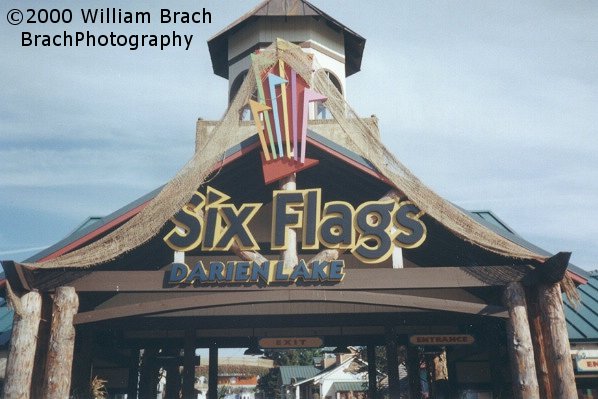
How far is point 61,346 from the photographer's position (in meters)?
9.72

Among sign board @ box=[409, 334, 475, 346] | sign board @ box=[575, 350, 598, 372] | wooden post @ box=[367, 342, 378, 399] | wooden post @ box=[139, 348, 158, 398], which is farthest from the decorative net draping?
wooden post @ box=[139, 348, 158, 398]

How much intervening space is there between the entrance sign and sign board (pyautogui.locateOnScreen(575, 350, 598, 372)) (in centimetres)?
627

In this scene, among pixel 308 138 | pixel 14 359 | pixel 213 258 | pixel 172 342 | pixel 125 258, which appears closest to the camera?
pixel 14 359

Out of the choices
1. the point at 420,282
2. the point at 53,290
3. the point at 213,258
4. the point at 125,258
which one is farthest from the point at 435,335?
the point at 53,290

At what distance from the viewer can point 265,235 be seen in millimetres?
13828

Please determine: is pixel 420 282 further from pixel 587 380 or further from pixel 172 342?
pixel 172 342

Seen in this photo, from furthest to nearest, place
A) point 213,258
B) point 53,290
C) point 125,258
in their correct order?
point 213,258
point 125,258
point 53,290

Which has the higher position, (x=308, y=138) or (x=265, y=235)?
(x=308, y=138)

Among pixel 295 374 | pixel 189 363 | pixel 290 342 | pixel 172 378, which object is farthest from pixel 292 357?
pixel 189 363

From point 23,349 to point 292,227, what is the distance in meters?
5.43

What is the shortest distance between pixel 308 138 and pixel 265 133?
962mm

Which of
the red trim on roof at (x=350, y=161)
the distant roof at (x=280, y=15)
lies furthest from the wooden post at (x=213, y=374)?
the distant roof at (x=280, y=15)

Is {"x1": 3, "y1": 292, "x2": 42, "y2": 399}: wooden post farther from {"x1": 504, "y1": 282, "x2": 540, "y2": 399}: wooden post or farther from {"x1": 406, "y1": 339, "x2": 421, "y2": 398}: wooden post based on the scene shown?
{"x1": 406, "y1": 339, "x2": 421, "y2": 398}: wooden post

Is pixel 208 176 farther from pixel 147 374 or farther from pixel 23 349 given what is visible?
pixel 147 374
